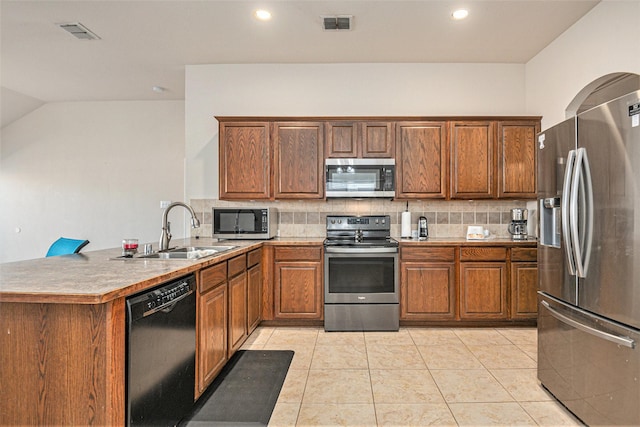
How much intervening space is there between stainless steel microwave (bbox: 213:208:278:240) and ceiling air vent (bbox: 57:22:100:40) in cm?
198

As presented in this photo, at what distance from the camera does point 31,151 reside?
5.55 meters

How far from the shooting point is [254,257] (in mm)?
3373

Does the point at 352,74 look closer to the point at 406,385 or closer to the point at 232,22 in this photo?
the point at 232,22

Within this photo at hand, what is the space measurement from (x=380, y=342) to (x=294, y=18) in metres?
2.93

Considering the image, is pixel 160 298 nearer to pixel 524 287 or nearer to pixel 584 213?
pixel 584 213

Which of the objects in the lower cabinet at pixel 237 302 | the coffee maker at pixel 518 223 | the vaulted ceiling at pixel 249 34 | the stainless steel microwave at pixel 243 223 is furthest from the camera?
the coffee maker at pixel 518 223

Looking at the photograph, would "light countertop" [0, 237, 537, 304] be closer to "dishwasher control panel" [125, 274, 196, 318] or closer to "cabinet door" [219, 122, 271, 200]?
"dishwasher control panel" [125, 274, 196, 318]

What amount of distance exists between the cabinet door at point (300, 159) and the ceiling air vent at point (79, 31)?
1891 mm

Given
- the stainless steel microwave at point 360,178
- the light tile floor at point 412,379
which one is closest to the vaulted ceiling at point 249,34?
the stainless steel microwave at point 360,178

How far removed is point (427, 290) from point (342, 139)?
1.74 m

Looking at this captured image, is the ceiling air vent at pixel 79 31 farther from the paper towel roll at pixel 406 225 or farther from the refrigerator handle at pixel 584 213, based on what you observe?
the refrigerator handle at pixel 584 213

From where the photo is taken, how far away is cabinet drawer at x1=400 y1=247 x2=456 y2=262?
358 cm

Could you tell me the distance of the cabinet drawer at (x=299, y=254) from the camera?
3.62 m

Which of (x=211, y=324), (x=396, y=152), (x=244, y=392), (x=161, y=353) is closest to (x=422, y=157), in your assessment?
(x=396, y=152)
